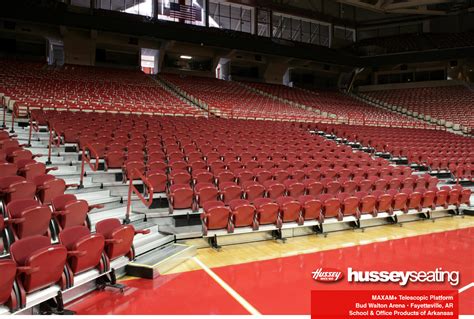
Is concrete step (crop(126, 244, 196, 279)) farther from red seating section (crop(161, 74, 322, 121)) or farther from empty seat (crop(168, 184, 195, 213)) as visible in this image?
red seating section (crop(161, 74, 322, 121))

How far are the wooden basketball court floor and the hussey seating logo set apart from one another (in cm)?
6

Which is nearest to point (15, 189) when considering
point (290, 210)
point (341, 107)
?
point (290, 210)

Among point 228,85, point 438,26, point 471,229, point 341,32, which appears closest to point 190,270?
point 471,229

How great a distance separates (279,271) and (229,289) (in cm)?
51

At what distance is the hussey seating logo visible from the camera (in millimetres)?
2605

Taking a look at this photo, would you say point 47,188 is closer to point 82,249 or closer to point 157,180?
point 82,249

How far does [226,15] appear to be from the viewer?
14352 mm

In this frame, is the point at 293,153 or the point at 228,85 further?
the point at 228,85

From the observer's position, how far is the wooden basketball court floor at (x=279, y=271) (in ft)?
7.05

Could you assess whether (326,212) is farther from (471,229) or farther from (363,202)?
(471,229)

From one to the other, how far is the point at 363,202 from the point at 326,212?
0.54 metres

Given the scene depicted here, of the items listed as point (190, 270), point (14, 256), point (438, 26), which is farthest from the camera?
point (438, 26)

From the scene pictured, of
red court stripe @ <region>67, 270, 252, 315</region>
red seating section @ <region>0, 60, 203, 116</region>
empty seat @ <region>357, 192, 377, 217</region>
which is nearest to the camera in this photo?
red court stripe @ <region>67, 270, 252, 315</region>

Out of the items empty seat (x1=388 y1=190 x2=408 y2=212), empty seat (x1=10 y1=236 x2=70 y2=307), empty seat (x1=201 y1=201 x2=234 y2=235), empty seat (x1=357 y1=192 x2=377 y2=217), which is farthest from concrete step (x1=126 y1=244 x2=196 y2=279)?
empty seat (x1=388 y1=190 x2=408 y2=212)
